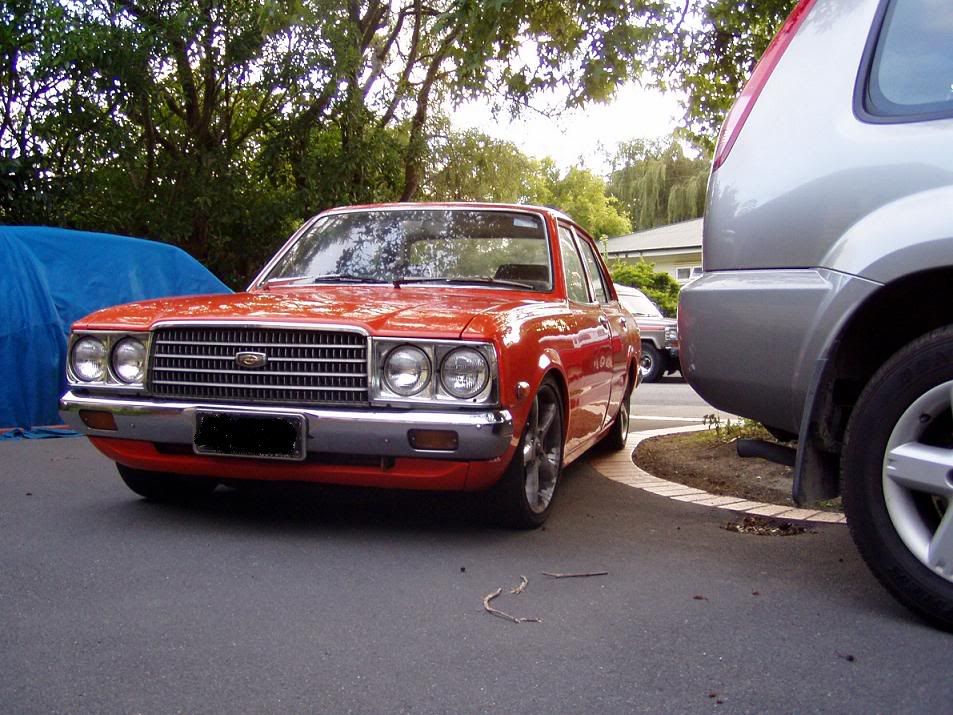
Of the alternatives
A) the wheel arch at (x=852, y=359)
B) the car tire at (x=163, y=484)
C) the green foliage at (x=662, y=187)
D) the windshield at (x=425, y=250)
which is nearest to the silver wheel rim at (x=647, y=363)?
the windshield at (x=425, y=250)

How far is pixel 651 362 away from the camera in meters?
17.9

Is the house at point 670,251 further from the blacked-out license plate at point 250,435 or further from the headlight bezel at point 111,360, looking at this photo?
the blacked-out license plate at point 250,435

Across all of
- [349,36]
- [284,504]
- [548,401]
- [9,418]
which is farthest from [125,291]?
[349,36]

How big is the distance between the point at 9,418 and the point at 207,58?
329 inches

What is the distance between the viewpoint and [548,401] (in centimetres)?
484

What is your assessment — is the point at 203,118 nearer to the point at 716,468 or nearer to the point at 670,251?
the point at 716,468

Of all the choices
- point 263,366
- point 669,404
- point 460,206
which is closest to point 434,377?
point 263,366

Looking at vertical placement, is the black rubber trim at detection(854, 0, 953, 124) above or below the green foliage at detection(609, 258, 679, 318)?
above

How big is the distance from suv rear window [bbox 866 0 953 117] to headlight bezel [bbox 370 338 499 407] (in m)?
1.64

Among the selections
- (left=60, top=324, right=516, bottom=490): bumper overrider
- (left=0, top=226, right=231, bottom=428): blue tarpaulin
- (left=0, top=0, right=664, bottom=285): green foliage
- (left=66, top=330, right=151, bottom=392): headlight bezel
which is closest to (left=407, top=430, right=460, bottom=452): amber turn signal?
(left=60, top=324, right=516, bottom=490): bumper overrider

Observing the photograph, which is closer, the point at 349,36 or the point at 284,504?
the point at 284,504

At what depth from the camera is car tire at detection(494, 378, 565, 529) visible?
4.45m

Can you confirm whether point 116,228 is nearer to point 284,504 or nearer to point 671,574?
point 284,504

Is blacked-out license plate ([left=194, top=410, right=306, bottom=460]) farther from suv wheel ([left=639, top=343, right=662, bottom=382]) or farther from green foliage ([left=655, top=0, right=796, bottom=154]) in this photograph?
suv wheel ([left=639, top=343, right=662, bottom=382])
